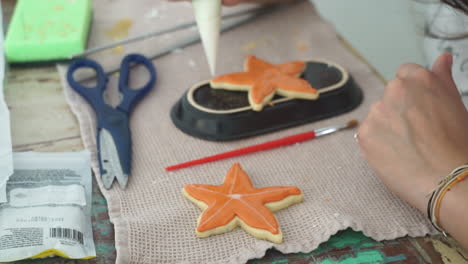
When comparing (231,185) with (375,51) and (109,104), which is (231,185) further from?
(375,51)

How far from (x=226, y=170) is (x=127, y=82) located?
0.90 feet

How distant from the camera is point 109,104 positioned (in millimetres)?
823

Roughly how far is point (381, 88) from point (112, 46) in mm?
475

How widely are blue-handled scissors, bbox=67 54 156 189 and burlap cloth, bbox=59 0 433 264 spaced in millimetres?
15

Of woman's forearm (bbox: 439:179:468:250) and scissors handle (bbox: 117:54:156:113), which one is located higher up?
woman's forearm (bbox: 439:179:468:250)

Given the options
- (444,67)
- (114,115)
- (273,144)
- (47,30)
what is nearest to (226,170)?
(273,144)

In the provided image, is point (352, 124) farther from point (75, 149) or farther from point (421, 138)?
point (75, 149)

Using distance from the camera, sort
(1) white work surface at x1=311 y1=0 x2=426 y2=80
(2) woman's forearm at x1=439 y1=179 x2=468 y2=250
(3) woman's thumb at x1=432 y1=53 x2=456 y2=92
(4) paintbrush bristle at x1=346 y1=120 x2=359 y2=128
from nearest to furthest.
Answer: (2) woman's forearm at x1=439 y1=179 x2=468 y2=250, (3) woman's thumb at x1=432 y1=53 x2=456 y2=92, (4) paintbrush bristle at x1=346 y1=120 x2=359 y2=128, (1) white work surface at x1=311 y1=0 x2=426 y2=80

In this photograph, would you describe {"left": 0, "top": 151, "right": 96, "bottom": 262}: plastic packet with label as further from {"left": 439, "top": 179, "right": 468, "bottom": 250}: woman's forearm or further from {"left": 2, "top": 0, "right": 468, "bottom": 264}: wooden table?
{"left": 439, "top": 179, "right": 468, "bottom": 250}: woman's forearm

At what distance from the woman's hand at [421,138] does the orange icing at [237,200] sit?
11cm

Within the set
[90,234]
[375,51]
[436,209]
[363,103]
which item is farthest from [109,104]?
[375,51]

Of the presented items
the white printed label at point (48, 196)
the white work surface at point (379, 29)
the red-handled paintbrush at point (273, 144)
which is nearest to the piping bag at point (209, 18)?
the red-handled paintbrush at point (273, 144)

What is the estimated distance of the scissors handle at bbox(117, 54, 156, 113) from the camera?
81cm

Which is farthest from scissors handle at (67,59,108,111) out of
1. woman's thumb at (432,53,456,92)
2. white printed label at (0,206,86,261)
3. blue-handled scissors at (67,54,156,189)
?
woman's thumb at (432,53,456,92)
